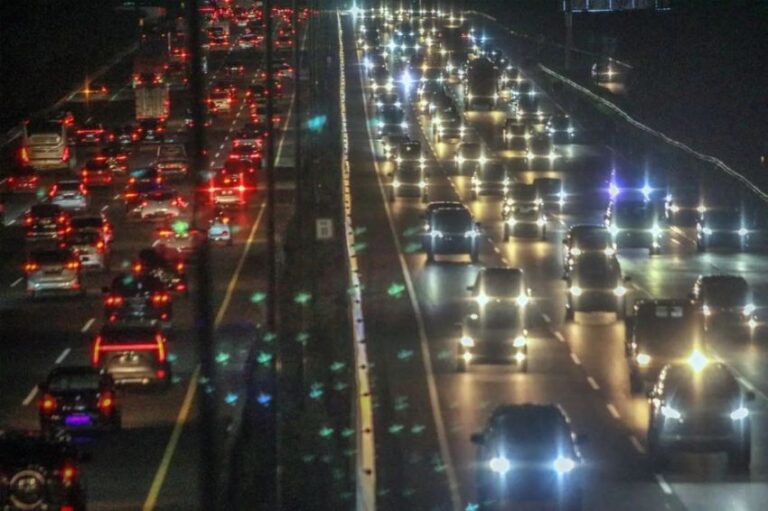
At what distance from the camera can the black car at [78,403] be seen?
96.9ft

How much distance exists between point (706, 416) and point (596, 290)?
15.8m

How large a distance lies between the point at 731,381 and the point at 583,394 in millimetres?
6569

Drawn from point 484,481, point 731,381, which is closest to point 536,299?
point 731,381

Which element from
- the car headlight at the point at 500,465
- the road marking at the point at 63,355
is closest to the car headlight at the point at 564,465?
the car headlight at the point at 500,465

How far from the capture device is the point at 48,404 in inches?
1164

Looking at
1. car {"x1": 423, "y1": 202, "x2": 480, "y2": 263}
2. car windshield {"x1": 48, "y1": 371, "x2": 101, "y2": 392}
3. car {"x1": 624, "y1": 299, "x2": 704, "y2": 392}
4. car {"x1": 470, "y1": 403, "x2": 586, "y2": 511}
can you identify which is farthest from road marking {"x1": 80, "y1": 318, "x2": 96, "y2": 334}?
car {"x1": 470, "y1": 403, "x2": 586, "y2": 511}

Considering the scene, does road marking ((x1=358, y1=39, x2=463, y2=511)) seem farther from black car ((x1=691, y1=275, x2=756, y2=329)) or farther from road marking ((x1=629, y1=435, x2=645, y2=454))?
black car ((x1=691, y1=275, x2=756, y2=329))

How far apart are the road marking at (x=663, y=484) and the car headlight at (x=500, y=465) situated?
3.57 metres

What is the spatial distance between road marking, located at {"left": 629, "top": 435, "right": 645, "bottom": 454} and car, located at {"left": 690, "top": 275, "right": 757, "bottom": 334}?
11.4 m

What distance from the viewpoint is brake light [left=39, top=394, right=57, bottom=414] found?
29.5 metres

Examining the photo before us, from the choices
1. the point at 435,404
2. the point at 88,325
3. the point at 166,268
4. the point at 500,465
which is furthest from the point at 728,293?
the point at 500,465

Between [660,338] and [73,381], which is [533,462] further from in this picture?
[73,381]

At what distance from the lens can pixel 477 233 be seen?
50.0 m

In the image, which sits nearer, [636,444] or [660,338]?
[636,444]
